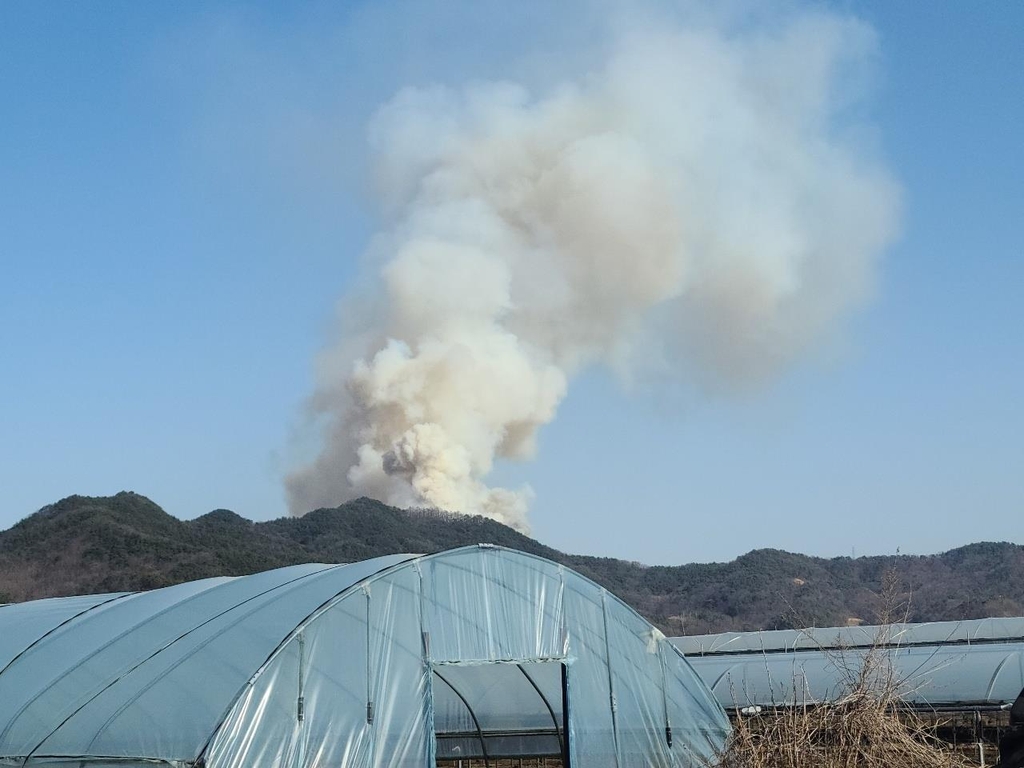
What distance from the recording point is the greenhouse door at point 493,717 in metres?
23.0

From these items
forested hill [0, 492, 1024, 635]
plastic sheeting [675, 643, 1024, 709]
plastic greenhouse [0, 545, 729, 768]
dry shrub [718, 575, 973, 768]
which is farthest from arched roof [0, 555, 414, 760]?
forested hill [0, 492, 1024, 635]

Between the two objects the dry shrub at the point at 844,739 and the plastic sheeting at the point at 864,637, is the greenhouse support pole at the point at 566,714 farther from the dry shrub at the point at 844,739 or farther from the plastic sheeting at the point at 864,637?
the plastic sheeting at the point at 864,637

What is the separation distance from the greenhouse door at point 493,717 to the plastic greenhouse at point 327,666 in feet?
16.7

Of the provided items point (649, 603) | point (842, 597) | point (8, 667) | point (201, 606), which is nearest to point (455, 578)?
point (201, 606)

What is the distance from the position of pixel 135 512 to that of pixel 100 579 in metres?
14.1

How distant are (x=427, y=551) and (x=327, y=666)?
74.8 meters

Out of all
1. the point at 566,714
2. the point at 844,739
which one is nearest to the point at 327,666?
the point at 566,714

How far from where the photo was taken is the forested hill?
63438 millimetres

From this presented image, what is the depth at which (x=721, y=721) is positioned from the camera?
62.1ft

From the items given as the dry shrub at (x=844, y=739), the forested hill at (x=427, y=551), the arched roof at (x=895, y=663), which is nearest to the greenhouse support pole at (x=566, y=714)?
the arched roof at (x=895, y=663)

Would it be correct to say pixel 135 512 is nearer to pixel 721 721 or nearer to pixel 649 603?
pixel 649 603

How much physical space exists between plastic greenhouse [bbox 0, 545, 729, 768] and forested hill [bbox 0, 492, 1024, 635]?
1420 inches

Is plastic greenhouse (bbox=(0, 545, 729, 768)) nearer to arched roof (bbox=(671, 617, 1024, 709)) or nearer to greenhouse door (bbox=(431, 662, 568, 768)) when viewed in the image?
arched roof (bbox=(671, 617, 1024, 709))

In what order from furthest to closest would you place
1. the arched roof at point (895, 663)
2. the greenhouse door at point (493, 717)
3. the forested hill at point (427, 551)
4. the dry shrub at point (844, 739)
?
the forested hill at point (427, 551)
the arched roof at point (895, 663)
the greenhouse door at point (493, 717)
the dry shrub at point (844, 739)
